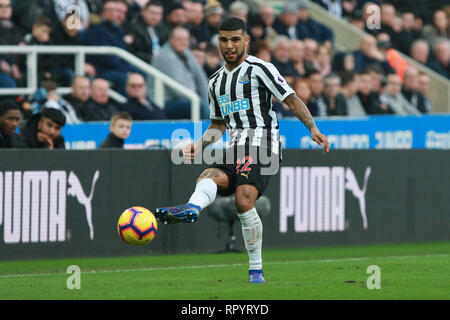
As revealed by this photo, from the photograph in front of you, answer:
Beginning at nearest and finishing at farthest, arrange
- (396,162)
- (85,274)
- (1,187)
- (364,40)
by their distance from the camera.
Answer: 1. (85,274)
2. (1,187)
3. (396,162)
4. (364,40)

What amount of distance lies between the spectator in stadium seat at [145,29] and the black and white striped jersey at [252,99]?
8434mm

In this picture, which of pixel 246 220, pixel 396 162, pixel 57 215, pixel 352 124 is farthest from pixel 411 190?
Result: pixel 246 220

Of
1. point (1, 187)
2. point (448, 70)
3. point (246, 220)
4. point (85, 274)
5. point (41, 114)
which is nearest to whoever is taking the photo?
point (246, 220)

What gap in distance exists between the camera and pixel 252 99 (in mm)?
8992

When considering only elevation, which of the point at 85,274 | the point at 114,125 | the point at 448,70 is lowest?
the point at 85,274

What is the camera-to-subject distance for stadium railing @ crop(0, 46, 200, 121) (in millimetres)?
14750

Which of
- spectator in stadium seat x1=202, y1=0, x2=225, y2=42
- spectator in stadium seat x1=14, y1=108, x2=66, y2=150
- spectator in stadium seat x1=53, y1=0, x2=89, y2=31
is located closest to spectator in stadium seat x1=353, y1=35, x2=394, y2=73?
spectator in stadium seat x1=202, y1=0, x2=225, y2=42

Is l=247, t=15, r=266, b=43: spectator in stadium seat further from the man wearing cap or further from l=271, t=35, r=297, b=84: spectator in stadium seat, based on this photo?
the man wearing cap

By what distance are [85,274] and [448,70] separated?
634 inches

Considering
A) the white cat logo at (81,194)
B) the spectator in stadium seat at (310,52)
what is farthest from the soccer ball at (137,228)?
the spectator in stadium seat at (310,52)

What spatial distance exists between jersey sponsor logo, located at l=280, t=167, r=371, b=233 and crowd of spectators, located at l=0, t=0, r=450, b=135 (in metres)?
2.77

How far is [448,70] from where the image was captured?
80.4ft

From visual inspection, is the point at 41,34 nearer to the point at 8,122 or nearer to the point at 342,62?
the point at 8,122
